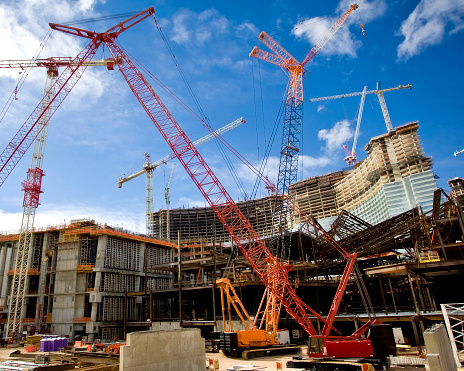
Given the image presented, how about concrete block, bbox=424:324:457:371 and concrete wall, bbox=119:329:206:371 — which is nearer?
concrete block, bbox=424:324:457:371

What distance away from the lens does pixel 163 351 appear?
16.5 meters

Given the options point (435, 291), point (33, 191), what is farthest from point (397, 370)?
point (33, 191)

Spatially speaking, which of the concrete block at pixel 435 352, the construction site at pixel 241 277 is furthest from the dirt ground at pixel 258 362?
the concrete block at pixel 435 352

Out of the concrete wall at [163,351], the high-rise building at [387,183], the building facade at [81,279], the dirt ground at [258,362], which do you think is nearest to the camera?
the concrete wall at [163,351]

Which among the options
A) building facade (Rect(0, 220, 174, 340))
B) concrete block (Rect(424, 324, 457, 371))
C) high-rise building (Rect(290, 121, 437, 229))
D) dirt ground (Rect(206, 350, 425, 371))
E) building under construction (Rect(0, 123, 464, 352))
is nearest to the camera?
concrete block (Rect(424, 324, 457, 371))

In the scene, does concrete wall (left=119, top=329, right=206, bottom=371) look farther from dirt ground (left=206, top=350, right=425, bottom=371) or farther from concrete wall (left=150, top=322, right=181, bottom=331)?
concrete wall (left=150, top=322, right=181, bottom=331)

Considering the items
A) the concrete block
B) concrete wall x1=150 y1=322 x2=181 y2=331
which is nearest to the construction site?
concrete wall x1=150 y1=322 x2=181 y2=331

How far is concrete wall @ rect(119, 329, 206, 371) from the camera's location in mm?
15352

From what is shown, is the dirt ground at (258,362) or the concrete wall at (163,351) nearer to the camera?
the concrete wall at (163,351)

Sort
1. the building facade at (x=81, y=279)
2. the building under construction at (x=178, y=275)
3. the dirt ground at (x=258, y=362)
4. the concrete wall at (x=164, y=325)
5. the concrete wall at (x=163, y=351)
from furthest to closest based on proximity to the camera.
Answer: the building facade at (x=81, y=279) → the concrete wall at (x=164, y=325) → the building under construction at (x=178, y=275) → the dirt ground at (x=258, y=362) → the concrete wall at (x=163, y=351)

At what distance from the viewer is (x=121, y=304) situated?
54.2m

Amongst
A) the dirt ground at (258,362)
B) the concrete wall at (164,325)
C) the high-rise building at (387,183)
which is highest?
the high-rise building at (387,183)

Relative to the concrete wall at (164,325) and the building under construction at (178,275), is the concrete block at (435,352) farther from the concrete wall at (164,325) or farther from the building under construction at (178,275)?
the concrete wall at (164,325)

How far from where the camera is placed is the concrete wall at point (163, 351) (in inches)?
604
